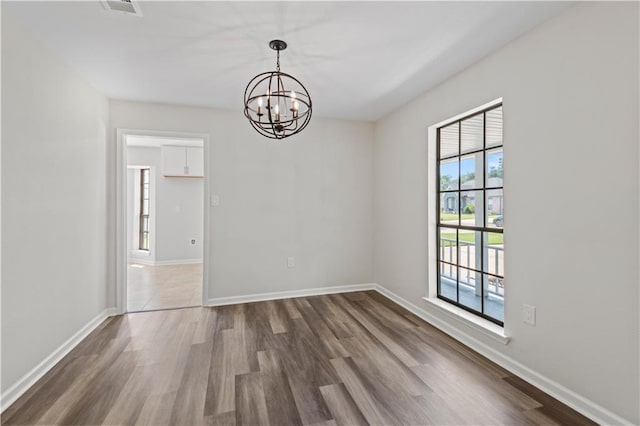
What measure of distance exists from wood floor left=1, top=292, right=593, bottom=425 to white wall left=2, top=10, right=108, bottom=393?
13.4 inches

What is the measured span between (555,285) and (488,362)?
32.8 inches

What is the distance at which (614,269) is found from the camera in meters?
1.62

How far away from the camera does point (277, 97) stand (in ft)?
7.59

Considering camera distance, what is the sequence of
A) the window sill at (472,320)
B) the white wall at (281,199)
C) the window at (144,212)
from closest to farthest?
the window sill at (472,320) < the white wall at (281,199) < the window at (144,212)

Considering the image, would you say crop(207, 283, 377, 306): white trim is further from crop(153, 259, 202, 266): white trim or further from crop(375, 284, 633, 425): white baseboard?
crop(153, 259, 202, 266): white trim

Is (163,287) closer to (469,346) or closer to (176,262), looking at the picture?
(176,262)

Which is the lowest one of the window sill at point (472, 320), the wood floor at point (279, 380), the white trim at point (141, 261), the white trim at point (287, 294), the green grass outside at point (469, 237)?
the wood floor at point (279, 380)

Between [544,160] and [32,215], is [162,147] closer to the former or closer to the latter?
[32,215]

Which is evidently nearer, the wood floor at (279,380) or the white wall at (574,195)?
the white wall at (574,195)

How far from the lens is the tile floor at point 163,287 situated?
12.3 ft

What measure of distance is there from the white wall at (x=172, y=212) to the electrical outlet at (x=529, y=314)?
230 inches

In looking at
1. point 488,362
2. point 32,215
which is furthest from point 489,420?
point 32,215

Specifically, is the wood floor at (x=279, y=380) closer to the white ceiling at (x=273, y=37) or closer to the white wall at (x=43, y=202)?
the white wall at (x=43, y=202)

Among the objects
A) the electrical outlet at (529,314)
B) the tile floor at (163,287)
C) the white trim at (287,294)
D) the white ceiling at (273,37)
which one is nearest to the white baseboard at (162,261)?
the tile floor at (163,287)
